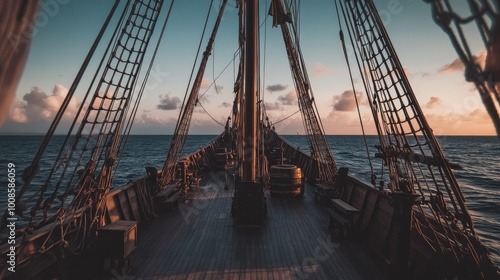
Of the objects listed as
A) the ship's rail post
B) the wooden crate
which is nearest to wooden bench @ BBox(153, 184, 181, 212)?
the wooden crate

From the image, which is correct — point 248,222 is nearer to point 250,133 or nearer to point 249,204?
point 249,204

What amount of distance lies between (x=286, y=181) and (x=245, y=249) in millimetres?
4389

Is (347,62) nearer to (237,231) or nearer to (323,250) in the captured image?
(323,250)

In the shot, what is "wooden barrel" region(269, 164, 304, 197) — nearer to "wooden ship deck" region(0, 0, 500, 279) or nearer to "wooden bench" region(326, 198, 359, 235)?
"wooden ship deck" region(0, 0, 500, 279)

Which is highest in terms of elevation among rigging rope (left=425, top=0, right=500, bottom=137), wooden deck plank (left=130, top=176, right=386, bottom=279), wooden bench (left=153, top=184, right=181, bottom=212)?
rigging rope (left=425, top=0, right=500, bottom=137)

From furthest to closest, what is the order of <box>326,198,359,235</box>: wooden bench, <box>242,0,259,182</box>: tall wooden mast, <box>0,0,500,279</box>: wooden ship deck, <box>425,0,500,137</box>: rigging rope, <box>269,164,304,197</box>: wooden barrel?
1. <box>269,164,304,197</box>: wooden barrel
2. <box>242,0,259,182</box>: tall wooden mast
3. <box>326,198,359,235</box>: wooden bench
4. <box>0,0,500,279</box>: wooden ship deck
5. <box>425,0,500,137</box>: rigging rope

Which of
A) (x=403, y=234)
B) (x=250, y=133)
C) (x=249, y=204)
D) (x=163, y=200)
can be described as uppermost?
(x=250, y=133)

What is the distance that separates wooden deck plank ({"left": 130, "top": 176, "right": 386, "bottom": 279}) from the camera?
4.93 meters

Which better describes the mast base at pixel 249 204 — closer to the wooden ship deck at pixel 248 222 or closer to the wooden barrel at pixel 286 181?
the wooden ship deck at pixel 248 222

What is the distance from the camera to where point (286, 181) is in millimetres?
9906

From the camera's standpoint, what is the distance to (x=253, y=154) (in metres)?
7.34

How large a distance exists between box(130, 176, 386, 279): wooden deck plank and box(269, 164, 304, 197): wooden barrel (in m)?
1.35

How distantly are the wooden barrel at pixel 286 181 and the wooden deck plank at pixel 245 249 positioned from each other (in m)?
1.35

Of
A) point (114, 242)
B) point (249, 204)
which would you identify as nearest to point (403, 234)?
point (249, 204)
